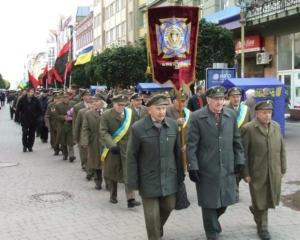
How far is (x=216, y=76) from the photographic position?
18359 millimetres

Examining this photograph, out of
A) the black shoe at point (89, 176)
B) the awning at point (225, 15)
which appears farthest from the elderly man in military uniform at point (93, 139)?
the awning at point (225, 15)

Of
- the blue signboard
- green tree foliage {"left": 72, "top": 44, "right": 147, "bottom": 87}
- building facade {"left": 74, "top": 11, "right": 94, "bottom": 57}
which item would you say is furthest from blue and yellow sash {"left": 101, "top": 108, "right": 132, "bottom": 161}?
building facade {"left": 74, "top": 11, "right": 94, "bottom": 57}

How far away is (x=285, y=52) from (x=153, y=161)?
21.4m

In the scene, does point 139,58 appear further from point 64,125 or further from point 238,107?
point 238,107

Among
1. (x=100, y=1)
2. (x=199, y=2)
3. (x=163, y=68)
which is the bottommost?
(x=163, y=68)

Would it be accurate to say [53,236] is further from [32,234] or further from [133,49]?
[133,49]

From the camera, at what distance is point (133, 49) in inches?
1235

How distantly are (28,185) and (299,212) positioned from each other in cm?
513

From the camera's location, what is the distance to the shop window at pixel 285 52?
25550 mm

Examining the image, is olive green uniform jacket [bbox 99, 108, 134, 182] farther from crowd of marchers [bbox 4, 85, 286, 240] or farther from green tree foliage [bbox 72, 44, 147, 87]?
green tree foliage [bbox 72, 44, 147, 87]

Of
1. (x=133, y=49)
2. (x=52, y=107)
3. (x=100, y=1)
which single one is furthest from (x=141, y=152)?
(x=100, y=1)

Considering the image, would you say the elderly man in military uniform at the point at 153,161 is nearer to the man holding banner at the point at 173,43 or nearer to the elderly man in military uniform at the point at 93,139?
the man holding banner at the point at 173,43

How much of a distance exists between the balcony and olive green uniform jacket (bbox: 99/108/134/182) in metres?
15.8

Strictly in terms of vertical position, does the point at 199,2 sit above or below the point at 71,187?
above
